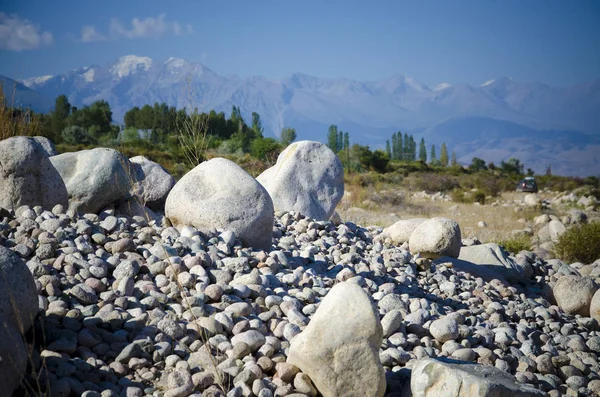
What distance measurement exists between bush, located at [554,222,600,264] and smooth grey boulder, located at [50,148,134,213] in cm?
833

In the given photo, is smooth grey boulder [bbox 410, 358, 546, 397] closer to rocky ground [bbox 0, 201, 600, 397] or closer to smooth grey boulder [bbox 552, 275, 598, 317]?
rocky ground [bbox 0, 201, 600, 397]

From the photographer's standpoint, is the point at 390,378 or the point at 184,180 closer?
the point at 390,378

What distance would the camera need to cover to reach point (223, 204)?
5480 millimetres

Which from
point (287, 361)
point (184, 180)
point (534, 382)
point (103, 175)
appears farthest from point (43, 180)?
point (534, 382)

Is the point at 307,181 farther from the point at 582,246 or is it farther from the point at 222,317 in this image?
the point at 582,246

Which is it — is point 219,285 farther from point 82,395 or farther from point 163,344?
point 82,395

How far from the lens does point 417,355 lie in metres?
3.70

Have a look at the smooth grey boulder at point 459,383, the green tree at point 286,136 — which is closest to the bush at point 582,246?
the green tree at point 286,136

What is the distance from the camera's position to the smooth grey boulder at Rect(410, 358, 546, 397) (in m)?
2.86

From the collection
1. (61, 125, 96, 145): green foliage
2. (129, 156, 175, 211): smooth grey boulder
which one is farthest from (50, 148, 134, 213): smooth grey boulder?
(61, 125, 96, 145): green foliage

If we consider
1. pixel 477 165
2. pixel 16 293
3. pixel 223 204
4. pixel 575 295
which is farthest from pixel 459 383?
pixel 477 165

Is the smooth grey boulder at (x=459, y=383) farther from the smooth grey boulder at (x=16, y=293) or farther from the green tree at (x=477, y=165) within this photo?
the green tree at (x=477, y=165)

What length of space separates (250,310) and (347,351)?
1.02 metres

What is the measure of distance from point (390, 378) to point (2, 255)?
264cm
